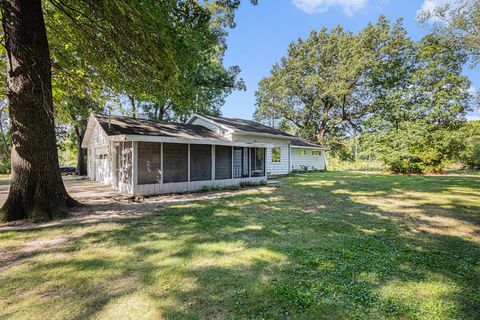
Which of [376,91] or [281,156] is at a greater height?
[376,91]

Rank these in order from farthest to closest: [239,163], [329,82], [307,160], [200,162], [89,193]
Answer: [329,82] < [307,160] < [239,163] < [200,162] < [89,193]

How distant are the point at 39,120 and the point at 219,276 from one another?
18.9 feet

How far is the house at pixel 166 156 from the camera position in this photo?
924 centimetres

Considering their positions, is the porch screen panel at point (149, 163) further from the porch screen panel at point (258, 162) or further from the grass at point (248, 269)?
the porch screen panel at point (258, 162)

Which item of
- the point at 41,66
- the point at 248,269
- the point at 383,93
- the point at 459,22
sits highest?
the point at 383,93

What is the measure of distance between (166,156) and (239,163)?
4.48 m

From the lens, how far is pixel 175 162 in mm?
10211

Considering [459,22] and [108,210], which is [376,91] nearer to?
[459,22]

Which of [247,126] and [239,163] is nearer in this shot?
[239,163]

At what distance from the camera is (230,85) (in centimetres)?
2212

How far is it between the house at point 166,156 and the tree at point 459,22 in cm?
1140

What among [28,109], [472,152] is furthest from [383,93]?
[28,109]

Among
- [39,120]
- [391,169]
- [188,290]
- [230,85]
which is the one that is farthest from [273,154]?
[188,290]

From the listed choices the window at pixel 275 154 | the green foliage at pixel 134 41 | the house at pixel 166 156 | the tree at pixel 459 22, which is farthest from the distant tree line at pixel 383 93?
the green foliage at pixel 134 41
